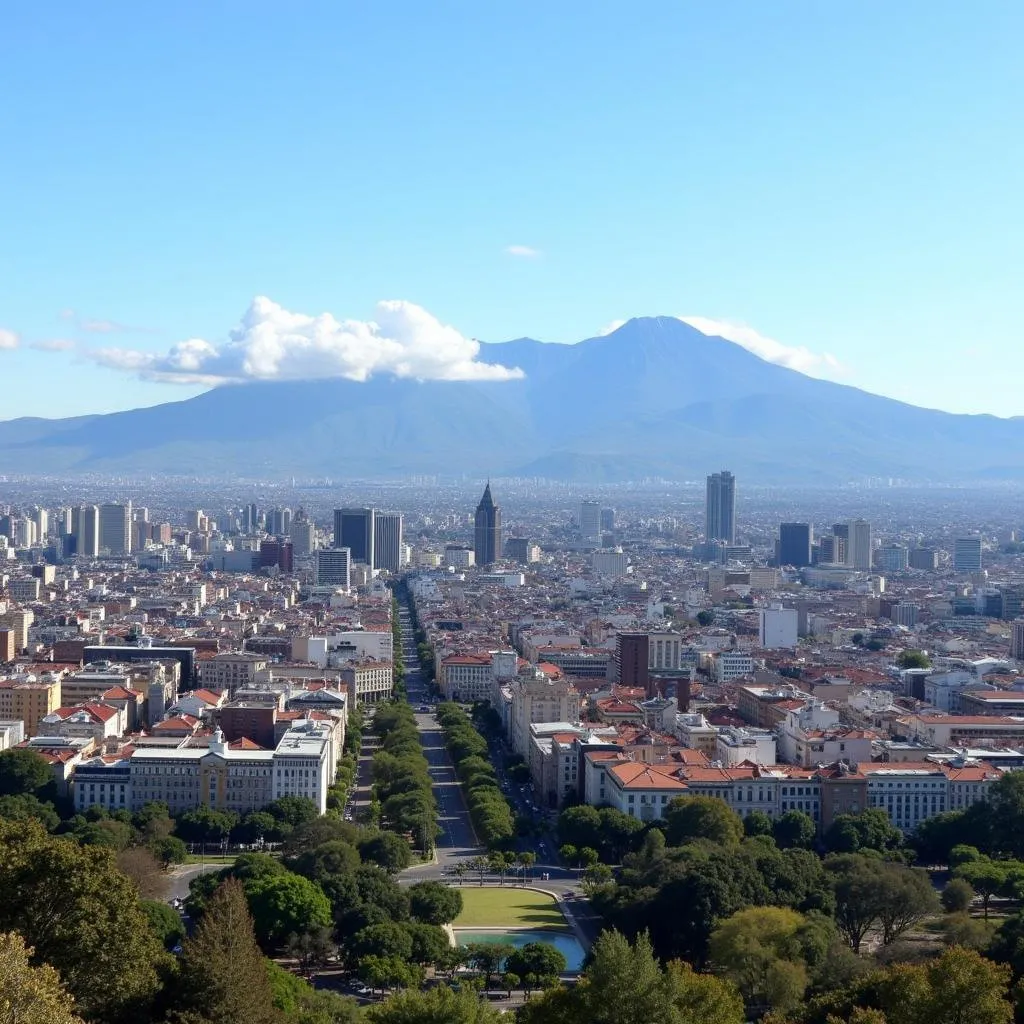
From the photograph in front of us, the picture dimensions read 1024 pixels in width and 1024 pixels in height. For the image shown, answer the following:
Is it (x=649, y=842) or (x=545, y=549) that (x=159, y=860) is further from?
(x=545, y=549)

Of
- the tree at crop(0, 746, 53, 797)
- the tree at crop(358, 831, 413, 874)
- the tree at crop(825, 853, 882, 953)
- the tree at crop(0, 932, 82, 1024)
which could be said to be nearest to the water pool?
the tree at crop(358, 831, 413, 874)

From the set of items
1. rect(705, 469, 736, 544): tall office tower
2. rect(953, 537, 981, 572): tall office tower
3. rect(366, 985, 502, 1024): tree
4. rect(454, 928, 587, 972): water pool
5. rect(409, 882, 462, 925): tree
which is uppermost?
rect(705, 469, 736, 544): tall office tower

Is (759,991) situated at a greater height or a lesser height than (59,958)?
lesser

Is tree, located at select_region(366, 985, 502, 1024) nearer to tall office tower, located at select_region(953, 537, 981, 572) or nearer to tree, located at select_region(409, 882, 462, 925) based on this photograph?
tree, located at select_region(409, 882, 462, 925)

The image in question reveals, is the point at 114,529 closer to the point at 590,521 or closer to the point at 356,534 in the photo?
the point at 356,534

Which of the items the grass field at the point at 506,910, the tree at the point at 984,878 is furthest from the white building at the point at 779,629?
the grass field at the point at 506,910

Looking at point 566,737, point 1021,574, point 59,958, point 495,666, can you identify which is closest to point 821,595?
point 1021,574
